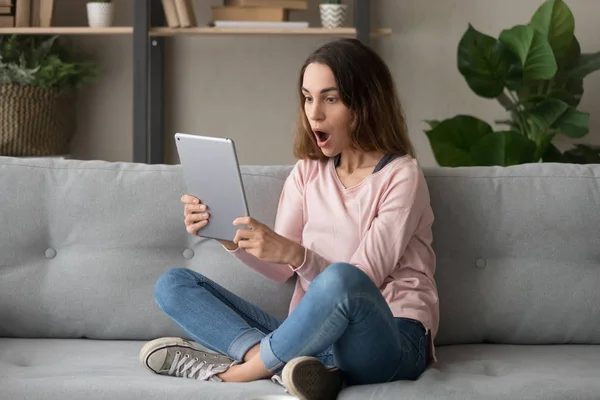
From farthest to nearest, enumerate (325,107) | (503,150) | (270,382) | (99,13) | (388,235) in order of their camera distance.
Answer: (99,13)
(503,150)
(325,107)
(388,235)
(270,382)

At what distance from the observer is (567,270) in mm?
2010

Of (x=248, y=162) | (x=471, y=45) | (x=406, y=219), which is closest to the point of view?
(x=406, y=219)

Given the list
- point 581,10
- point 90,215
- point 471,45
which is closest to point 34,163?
point 90,215

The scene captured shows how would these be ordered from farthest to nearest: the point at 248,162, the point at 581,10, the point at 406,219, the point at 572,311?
the point at 248,162
the point at 581,10
the point at 572,311
the point at 406,219

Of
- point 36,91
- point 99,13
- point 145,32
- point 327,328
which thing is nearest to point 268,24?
point 145,32

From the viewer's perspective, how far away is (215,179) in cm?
178

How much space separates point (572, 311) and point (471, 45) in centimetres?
138

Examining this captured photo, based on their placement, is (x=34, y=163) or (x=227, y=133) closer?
(x=34, y=163)

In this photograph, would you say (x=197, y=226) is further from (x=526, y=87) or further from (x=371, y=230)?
(x=526, y=87)

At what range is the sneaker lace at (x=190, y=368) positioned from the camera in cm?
173

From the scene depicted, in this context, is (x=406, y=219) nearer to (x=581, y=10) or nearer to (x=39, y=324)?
(x=39, y=324)

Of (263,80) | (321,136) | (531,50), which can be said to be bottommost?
(321,136)

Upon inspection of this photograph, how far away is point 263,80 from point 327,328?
7.27 ft

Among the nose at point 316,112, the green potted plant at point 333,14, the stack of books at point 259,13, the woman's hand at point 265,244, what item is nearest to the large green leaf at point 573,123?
the green potted plant at point 333,14
